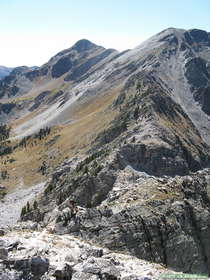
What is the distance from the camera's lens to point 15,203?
140 metres

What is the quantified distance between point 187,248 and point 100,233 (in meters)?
12.6

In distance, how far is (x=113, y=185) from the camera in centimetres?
8800

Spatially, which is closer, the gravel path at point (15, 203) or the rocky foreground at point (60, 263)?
the rocky foreground at point (60, 263)

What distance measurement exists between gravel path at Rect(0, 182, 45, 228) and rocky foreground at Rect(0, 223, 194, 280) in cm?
8686

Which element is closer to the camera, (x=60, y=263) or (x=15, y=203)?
(x=60, y=263)

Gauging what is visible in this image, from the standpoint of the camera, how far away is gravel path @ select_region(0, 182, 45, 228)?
11831cm

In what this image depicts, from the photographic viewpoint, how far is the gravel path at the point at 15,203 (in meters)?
118

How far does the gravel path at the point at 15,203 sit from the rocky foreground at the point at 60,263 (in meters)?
86.9

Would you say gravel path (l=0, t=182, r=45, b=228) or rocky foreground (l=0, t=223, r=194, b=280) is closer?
rocky foreground (l=0, t=223, r=194, b=280)

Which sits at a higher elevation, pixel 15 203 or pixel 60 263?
pixel 60 263

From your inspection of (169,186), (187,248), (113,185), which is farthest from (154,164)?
(187,248)

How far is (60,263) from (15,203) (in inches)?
4637

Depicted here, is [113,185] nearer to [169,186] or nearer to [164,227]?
[169,186]

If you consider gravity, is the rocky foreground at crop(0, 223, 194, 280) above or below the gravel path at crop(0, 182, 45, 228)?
above
